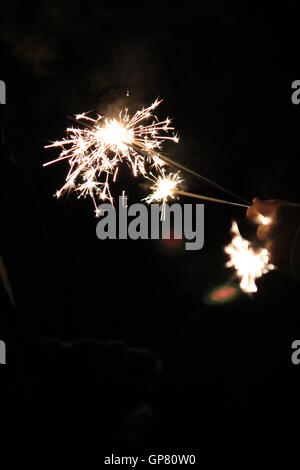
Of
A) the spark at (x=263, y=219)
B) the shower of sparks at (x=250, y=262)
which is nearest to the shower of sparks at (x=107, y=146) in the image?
the spark at (x=263, y=219)

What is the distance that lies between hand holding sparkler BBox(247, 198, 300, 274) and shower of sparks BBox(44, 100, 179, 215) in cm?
113

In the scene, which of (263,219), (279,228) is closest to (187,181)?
(263,219)

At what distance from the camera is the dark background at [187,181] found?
3.61 meters

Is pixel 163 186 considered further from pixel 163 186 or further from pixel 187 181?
pixel 187 181

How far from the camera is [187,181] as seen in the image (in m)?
3.87

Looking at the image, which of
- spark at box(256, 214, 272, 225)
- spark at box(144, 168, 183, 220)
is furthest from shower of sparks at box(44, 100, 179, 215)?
spark at box(256, 214, 272, 225)

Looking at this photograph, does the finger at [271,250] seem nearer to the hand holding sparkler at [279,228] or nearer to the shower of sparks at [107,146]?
the hand holding sparkler at [279,228]

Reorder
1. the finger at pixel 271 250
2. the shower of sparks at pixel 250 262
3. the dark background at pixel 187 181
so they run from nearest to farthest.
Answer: the finger at pixel 271 250, the shower of sparks at pixel 250 262, the dark background at pixel 187 181

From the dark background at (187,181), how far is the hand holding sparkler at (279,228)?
3.10 ft

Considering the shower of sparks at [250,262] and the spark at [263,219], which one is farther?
the shower of sparks at [250,262]

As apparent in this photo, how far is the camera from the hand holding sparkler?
2.84 meters

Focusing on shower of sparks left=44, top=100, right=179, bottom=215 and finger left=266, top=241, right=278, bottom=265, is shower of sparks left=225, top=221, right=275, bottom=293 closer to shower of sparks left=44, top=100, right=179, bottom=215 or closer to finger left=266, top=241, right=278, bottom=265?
finger left=266, top=241, right=278, bottom=265

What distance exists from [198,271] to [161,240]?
0.59 m

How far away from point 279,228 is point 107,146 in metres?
1.87
